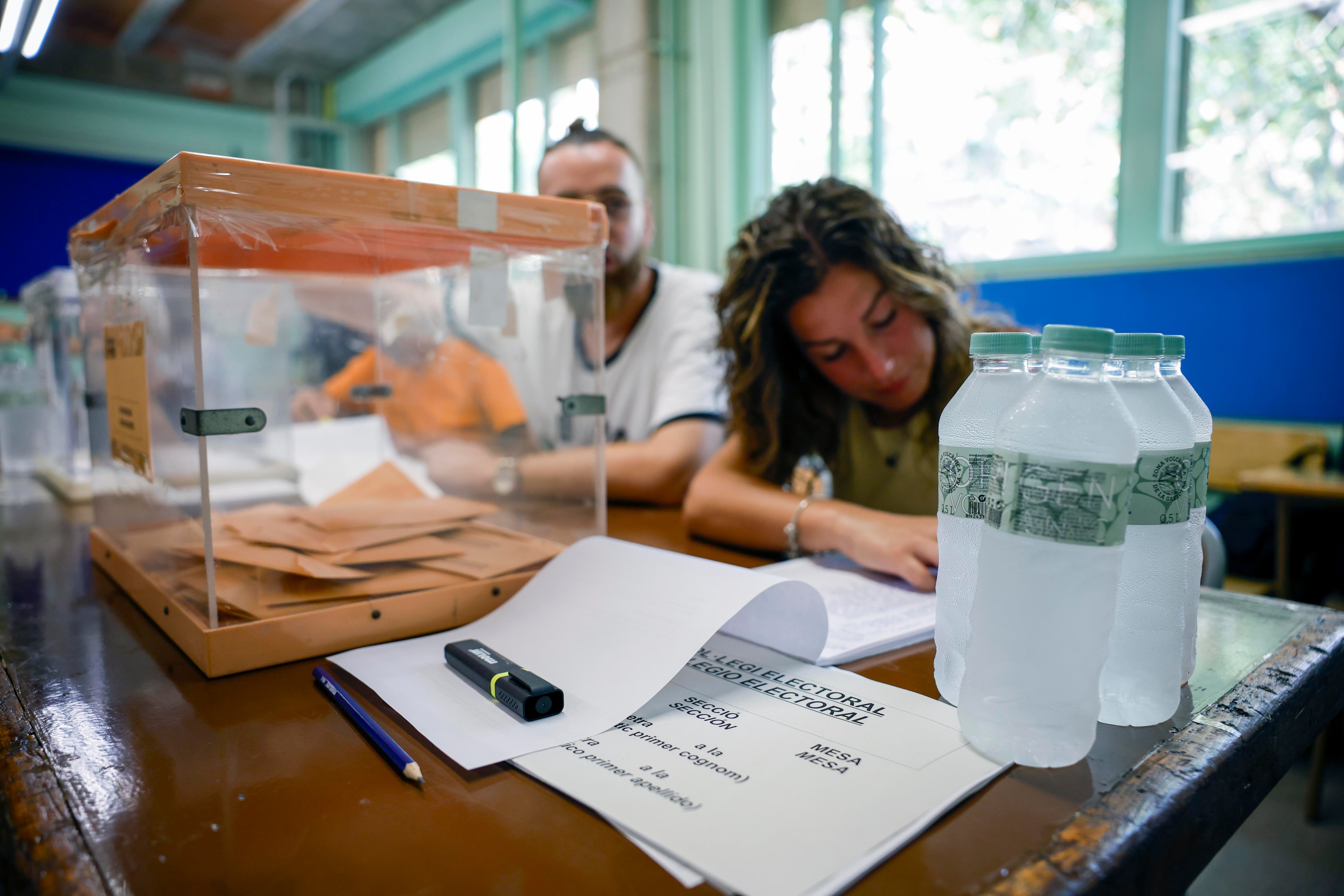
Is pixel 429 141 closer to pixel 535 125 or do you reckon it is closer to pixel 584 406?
pixel 535 125

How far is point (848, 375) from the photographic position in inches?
47.1

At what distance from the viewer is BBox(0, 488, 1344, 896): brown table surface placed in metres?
0.35

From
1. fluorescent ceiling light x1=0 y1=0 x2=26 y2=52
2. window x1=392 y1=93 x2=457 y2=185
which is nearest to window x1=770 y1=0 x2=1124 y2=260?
window x1=392 y1=93 x2=457 y2=185

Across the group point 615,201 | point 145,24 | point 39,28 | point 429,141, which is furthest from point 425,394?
point 145,24

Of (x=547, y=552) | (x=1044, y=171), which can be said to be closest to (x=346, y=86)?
(x=1044, y=171)

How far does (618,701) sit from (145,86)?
7570 mm

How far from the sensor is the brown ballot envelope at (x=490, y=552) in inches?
29.0

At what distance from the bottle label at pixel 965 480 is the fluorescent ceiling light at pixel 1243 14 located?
291 cm

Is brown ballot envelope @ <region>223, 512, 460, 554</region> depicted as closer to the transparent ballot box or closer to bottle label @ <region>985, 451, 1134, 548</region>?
the transparent ballot box

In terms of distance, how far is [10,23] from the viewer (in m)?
4.28

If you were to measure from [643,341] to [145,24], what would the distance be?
606cm

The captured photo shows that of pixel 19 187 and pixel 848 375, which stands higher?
pixel 19 187

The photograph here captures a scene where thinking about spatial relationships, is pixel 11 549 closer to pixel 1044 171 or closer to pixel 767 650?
pixel 767 650

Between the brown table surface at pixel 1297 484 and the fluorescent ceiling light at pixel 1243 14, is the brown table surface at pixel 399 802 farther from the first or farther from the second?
the fluorescent ceiling light at pixel 1243 14
